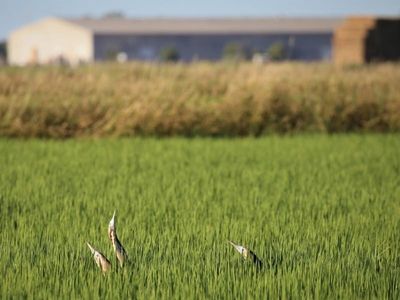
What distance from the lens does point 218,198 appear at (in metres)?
7.10

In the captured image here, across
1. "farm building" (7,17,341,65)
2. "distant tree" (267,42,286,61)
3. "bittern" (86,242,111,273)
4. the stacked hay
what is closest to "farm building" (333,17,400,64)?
the stacked hay

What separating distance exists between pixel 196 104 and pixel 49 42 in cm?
4585

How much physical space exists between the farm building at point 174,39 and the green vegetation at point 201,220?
44284 mm

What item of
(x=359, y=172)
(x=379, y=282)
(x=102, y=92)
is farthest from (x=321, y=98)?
(x=379, y=282)

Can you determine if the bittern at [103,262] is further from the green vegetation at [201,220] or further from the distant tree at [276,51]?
the distant tree at [276,51]

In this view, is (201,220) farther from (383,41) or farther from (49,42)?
(49,42)

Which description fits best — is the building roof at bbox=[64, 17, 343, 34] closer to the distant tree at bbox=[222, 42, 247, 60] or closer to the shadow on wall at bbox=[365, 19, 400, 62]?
the distant tree at bbox=[222, 42, 247, 60]

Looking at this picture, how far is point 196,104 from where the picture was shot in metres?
13.1

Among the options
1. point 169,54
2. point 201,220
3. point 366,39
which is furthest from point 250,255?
point 169,54

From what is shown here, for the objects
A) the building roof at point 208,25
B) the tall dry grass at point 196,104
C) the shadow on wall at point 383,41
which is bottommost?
the building roof at point 208,25

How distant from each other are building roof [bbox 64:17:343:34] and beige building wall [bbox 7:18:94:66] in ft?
2.83

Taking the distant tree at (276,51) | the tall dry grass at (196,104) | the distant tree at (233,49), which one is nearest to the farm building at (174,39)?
the distant tree at (233,49)

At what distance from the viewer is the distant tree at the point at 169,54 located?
50.1 m

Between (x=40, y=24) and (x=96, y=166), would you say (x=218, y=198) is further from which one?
(x=40, y=24)
